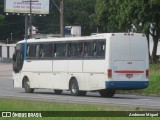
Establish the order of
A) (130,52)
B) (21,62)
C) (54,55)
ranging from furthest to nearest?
(21,62), (54,55), (130,52)

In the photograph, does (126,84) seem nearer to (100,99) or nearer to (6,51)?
(100,99)

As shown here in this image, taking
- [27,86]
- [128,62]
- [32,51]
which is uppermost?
[32,51]

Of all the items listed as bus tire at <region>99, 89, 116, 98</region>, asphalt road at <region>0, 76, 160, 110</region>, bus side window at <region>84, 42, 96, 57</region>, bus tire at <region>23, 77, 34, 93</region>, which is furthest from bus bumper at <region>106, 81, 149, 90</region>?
bus tire at <region>23, 77, 34, 93</region>

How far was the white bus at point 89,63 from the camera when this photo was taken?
31797mm

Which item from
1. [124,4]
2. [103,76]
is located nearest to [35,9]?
[124,4]

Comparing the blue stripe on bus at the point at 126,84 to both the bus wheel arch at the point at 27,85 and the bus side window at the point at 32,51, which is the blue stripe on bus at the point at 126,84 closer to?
the bus side window at the point at 32,51

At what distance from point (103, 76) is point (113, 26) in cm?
3390

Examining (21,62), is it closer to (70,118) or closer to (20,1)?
(70,118)

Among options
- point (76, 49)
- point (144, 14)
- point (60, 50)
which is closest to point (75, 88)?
point (76, 49)

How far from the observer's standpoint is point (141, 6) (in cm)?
5778

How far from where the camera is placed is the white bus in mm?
31797

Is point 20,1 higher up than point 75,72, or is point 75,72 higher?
point 20,1

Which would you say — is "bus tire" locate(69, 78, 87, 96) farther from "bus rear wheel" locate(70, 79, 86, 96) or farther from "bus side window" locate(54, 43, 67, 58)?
"bus side window" locate(54, 43, 67, 58)

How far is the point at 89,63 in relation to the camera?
108 feet
